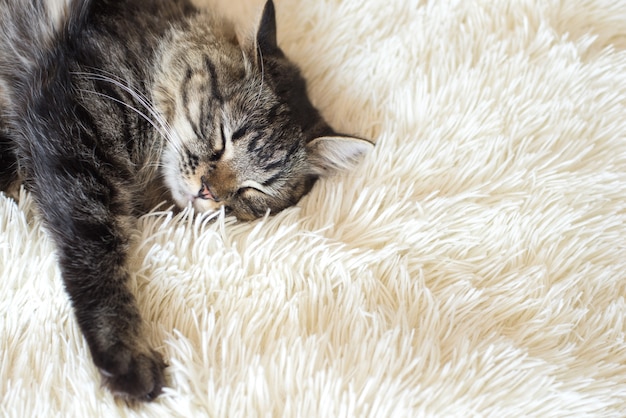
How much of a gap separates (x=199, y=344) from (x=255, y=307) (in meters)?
0.12

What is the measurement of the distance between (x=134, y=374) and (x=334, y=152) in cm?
62

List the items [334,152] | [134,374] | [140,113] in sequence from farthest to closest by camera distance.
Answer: [334,152] < [140,113] < [134,374]

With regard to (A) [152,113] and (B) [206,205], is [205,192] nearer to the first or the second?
(B) [206,205]

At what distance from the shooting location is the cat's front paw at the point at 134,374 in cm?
88

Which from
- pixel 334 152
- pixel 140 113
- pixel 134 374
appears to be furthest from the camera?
pixel 334 152

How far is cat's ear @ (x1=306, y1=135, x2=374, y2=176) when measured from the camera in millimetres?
1166

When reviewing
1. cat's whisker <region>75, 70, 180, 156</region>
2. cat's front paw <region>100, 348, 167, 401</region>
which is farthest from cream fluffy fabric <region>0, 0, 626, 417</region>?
cat's whisker <region>75, 70, 180, 156</region>

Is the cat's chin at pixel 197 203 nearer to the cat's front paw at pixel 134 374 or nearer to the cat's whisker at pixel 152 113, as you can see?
the cat's whisker at pixel 152 113

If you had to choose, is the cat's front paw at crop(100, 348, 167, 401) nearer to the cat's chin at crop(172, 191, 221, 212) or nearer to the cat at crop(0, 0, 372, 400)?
the cat at crop(0, 0, 372, 400)

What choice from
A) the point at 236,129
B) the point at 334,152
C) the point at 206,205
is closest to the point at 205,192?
the point at 206,205

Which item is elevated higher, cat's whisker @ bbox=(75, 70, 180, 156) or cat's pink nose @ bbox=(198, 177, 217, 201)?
cat's whisker @ bbox=(75, 70, 180, 156)

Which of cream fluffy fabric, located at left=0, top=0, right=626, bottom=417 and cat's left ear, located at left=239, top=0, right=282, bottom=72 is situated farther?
cat's left ear, located at left=239, top=0, right=282, bottom=72

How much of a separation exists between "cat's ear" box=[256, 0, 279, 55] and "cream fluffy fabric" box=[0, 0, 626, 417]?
250mm

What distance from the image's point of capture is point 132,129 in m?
1.11
